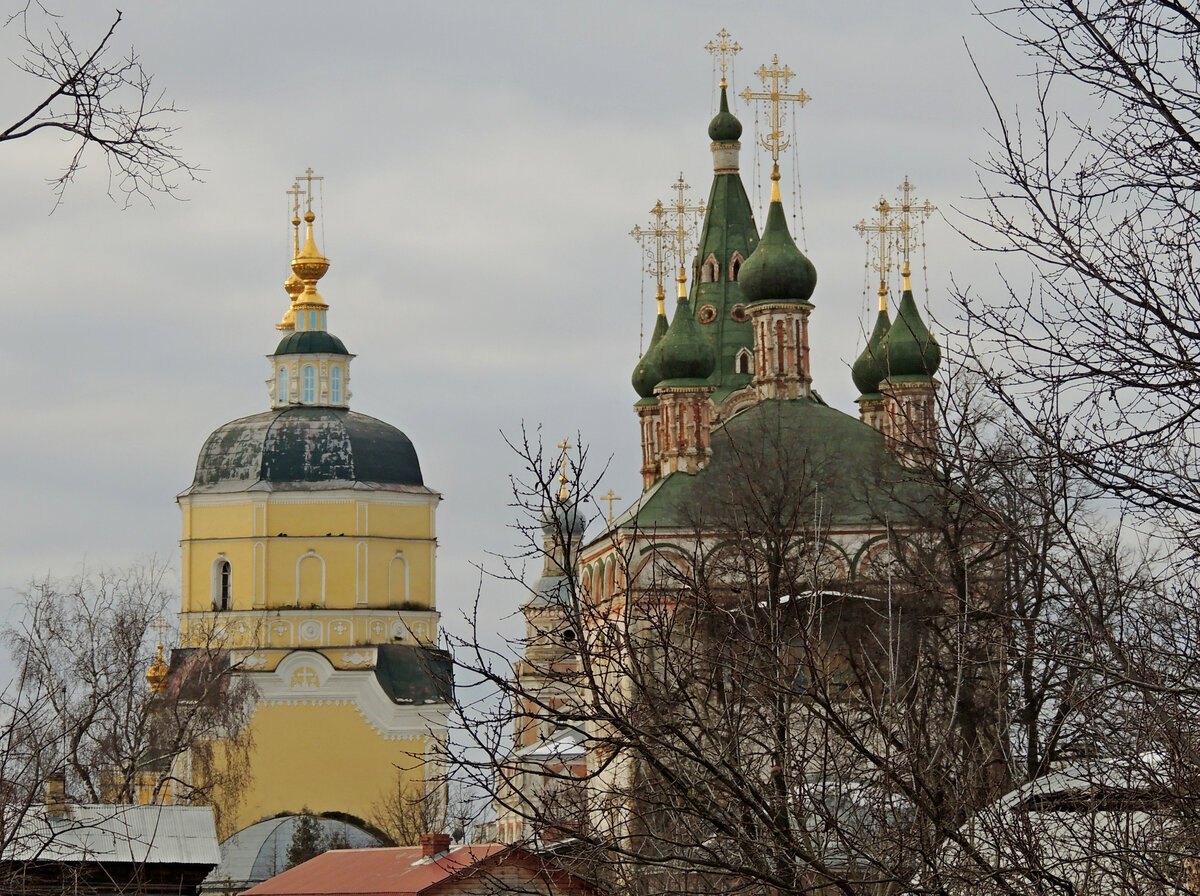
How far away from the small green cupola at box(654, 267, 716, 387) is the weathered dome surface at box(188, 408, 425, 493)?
11049 millimetres

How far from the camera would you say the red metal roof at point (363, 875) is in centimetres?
2800

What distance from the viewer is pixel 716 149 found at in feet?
169

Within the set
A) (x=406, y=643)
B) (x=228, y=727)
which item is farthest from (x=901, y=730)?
(x=406, y=643)

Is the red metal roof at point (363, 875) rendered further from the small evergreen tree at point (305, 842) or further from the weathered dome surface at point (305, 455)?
the weathered dome surface at point (305, 455)

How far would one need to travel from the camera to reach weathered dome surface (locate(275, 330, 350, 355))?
5675 cm

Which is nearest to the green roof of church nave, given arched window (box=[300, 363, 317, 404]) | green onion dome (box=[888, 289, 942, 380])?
green onion dome (box=[888, 289, 942, 380])

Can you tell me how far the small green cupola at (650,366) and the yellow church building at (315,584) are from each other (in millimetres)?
5825

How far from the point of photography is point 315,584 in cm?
5459

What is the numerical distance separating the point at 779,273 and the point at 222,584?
1700cm

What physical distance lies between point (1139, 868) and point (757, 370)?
37366 millimetres

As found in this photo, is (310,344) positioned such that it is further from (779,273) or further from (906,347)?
(906,347)

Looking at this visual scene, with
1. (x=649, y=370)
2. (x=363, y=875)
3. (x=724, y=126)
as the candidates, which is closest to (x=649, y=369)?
(x=649, y=370)

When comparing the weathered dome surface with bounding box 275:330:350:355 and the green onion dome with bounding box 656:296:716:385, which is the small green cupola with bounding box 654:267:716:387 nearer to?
the green onion dome with bounding box 656:296:716:385

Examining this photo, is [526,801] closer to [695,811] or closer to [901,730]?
[695,811]
